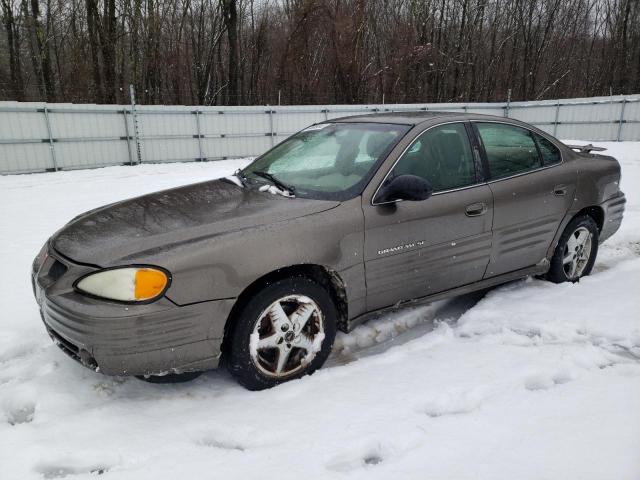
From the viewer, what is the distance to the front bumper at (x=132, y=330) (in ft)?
7.85

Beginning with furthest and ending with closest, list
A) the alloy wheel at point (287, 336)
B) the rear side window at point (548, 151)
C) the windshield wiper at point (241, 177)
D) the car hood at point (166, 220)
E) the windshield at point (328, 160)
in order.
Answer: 1. the rear side window at point (548, 151)
2. the windshield wiper at point (241, 177)
3. the windshield at point (328, 160)
4. the alloy wheel at point (287, 336)
5. the car hood at point (166, 220)

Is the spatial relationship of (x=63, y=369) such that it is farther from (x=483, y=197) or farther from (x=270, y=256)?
(x=483, y=197)

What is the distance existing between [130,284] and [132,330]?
23 cm

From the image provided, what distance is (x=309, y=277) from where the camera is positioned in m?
2.96

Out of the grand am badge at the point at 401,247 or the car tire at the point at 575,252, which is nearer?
the grand am badge at the point at 401,247

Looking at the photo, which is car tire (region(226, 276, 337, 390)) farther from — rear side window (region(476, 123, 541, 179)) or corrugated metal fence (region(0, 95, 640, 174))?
corrugated metal fence (region(0, 95, 640, 174))

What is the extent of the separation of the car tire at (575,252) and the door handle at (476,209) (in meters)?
1.11

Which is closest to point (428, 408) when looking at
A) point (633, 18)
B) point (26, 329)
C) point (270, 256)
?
point (270, 256)

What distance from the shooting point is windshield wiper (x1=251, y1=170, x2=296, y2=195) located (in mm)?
3279

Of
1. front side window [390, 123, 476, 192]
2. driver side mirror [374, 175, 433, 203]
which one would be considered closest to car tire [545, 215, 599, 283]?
front side window [390, 123, 476, 192]

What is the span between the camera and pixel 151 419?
2.57m

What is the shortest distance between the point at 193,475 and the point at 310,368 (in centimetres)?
A: 99

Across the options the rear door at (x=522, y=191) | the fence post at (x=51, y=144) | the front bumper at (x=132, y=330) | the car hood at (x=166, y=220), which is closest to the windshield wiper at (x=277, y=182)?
the car hood at (x=166, y=220)

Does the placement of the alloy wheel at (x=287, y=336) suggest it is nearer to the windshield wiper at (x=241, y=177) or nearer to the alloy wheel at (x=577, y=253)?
the windshield wiper at (x=241, y=177)
